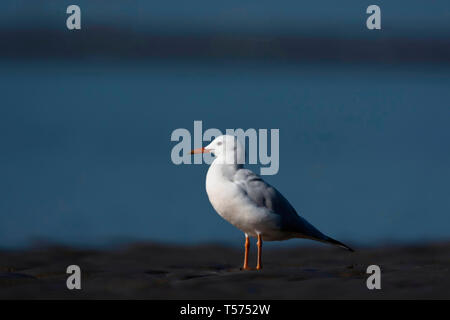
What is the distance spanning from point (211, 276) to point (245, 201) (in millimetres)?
698

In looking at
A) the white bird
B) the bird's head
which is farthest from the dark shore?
the bird's head

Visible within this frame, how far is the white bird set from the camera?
22.2ft

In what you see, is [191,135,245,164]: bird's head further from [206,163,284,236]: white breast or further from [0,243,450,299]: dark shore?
[0,243,450,299]: dark shore

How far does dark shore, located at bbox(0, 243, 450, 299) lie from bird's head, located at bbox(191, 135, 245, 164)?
35.6 inches

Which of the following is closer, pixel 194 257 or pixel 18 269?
pixel 18 269

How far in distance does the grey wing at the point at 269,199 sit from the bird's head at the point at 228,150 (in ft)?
0.36

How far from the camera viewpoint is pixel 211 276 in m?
6.41

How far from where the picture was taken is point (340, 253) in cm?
886

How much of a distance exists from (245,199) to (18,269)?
2.02 m

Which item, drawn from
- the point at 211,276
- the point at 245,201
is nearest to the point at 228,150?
the point at 245,201
